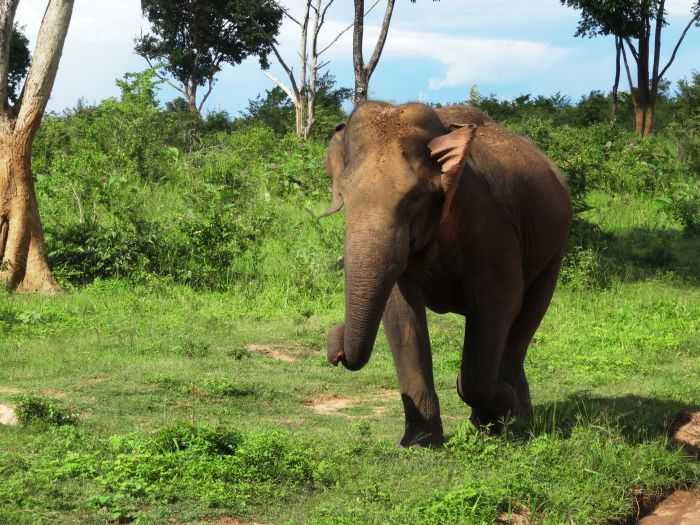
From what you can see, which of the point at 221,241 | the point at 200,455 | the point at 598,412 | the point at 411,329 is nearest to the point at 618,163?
the point at 221,241

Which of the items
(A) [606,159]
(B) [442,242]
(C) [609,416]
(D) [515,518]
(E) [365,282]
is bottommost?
(D) [515,518]

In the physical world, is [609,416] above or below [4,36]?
below

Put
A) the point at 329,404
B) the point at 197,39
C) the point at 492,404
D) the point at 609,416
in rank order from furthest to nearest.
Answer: the point at 197,39
the point at 329,404
the point at 609,416
the point at 492,404

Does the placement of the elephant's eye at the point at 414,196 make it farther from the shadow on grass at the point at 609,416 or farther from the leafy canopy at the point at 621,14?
the leafy canopy at the point at 621,14

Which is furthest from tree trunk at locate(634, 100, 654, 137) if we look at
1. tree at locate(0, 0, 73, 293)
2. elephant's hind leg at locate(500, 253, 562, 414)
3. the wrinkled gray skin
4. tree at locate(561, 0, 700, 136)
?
the wrinkled gray skin

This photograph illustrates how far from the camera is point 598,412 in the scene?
7410 millimetres

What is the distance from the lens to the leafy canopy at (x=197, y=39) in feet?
118

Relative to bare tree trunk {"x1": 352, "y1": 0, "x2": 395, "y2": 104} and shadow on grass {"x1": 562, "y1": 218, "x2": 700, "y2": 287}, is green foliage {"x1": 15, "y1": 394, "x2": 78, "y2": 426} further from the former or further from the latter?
bare tree trunk {"x1": 352, "y1": 0, "x2": 395, "y2": 104}

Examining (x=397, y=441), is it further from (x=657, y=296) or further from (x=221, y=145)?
(x=221, y=145)

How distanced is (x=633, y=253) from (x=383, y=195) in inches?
409

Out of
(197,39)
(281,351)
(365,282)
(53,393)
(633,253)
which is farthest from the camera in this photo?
(197,39)

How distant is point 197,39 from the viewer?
3731 cm

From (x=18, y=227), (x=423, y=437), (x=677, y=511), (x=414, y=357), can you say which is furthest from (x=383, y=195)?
(x=18, y=227)

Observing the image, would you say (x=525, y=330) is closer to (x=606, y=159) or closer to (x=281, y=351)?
(x=281, y=351)
